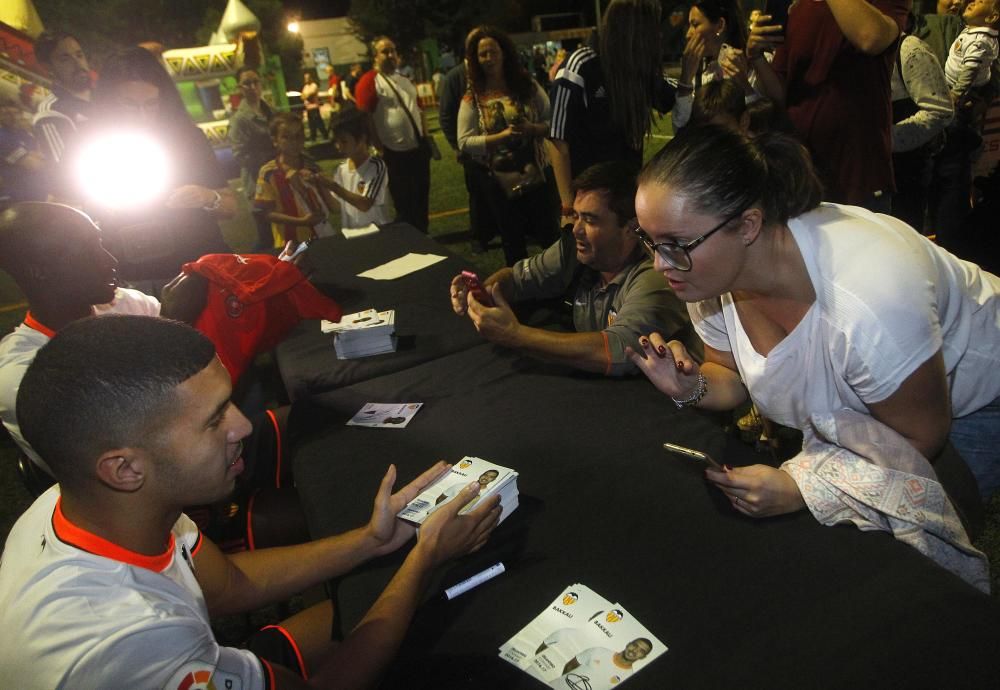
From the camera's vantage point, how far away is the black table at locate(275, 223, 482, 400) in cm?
252

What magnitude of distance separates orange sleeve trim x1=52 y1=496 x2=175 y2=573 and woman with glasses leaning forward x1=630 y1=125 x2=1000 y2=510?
4.02 ft

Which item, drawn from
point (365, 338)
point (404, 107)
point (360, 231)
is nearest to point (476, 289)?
point (365, 338)

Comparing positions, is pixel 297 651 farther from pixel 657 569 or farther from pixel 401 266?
pixel 401 266

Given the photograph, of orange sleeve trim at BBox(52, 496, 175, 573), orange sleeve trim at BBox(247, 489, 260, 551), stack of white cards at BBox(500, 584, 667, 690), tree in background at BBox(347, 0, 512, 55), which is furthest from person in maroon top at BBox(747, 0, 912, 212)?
tree in background at BBox(347, 0, 512, 55)

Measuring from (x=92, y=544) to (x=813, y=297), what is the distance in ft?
5.32

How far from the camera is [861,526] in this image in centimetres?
134

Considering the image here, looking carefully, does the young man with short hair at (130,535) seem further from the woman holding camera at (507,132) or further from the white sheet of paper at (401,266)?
the woman holding camera at (507,132)

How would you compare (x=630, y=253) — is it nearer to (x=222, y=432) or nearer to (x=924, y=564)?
(x=924, y=564)

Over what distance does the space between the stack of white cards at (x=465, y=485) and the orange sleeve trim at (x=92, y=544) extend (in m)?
0.57

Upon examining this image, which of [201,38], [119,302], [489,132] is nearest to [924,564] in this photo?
[119,302]

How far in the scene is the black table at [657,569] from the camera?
3.59 feet

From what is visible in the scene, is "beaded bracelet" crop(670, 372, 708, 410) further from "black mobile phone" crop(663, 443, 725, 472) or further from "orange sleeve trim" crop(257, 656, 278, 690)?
"orange sleeve trim" crop(257, 656, 278, 690)

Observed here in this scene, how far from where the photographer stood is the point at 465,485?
1.61 m

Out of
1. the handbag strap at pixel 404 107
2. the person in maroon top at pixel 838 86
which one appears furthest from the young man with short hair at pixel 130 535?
the handbag strap at pixel 404 107
